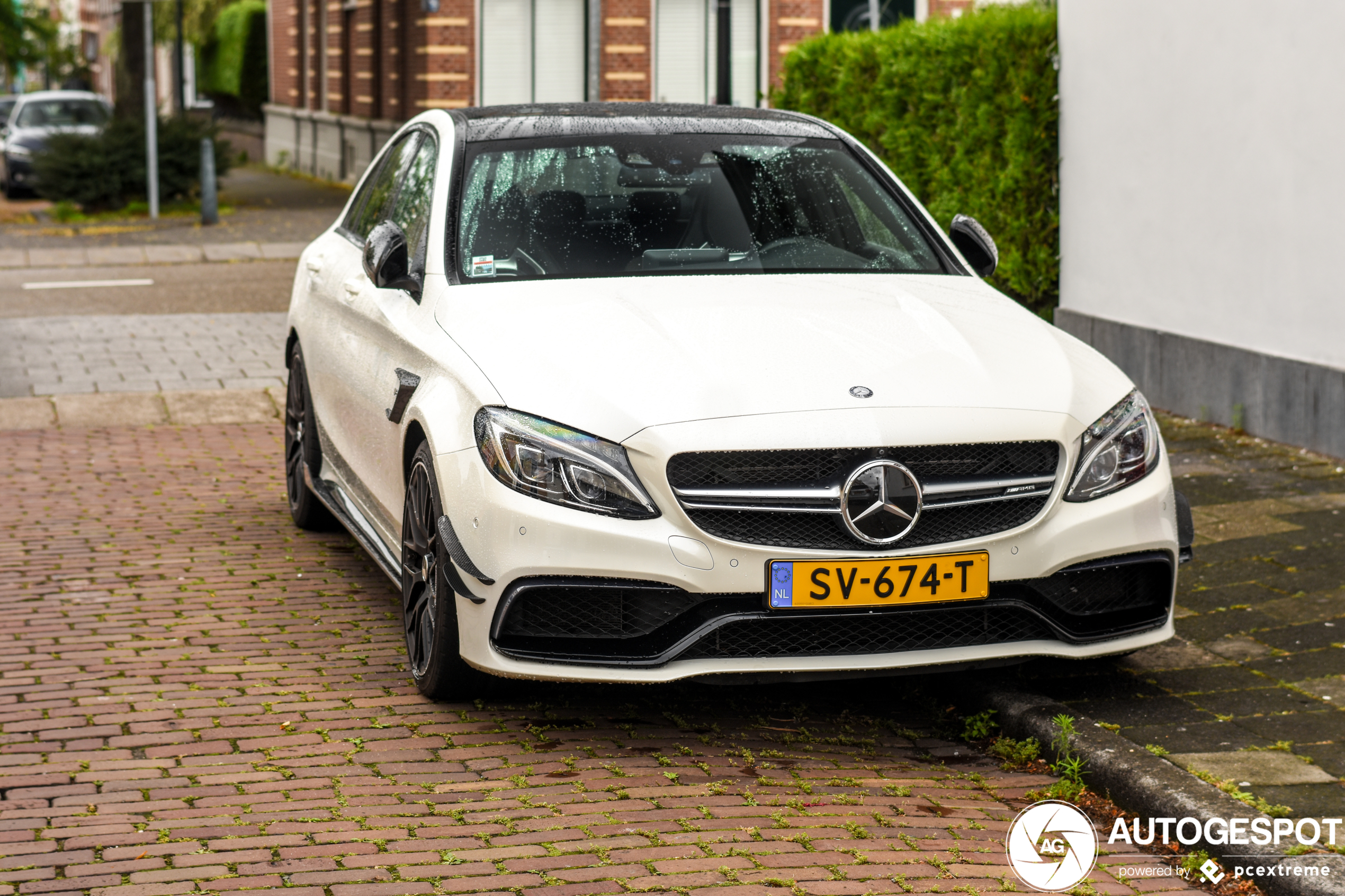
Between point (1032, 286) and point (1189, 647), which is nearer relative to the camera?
point (1189, 647)

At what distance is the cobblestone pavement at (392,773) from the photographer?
3.92 m

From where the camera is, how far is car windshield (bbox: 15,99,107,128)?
2936 centimetres

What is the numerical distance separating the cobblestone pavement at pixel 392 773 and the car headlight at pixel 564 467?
2.27 feet

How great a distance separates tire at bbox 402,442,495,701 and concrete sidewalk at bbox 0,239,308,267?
15.3 metres

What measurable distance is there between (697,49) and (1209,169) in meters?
21.4

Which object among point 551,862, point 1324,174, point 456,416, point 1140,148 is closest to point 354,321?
point 456,416

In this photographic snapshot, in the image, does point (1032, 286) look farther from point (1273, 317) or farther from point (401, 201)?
point (401, 201)

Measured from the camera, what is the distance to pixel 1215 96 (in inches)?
349

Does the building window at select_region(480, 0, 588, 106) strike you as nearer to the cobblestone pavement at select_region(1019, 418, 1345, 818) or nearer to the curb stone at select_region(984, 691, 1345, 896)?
the cobblestone pavement at select_region(1019, 418, 1345, 818)

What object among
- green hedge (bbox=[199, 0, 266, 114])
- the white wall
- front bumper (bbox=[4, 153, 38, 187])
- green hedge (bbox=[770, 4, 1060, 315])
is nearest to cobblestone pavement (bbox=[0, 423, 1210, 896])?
the white wall

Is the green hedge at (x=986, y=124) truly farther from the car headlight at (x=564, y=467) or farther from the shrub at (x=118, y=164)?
the shrub at (x=118, y=164)

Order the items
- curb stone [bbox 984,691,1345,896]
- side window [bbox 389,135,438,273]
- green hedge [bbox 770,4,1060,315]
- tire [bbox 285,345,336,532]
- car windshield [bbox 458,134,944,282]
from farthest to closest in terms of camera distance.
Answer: green hedge [bbox 770,4,1060,315], tire [bbox 285,345,336,532], side window [bbox 389,135,438,273], car windshield [bbox 458,134,944,282], curb stone [bbox 984,691,1345,896]

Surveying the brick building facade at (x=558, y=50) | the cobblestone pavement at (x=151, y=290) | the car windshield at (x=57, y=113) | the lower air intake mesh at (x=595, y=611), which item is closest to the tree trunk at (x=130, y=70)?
the car windshield at (x=57, y=113)

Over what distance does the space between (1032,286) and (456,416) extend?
262 inches
